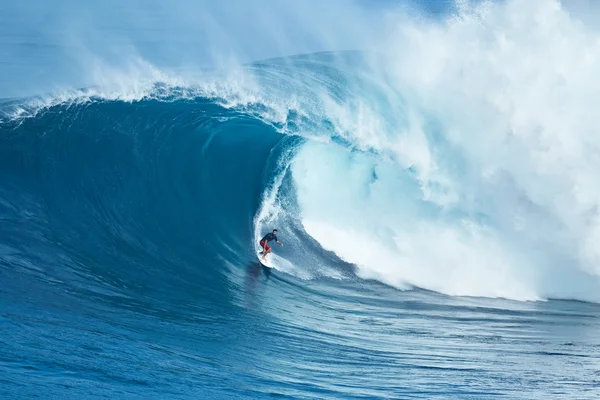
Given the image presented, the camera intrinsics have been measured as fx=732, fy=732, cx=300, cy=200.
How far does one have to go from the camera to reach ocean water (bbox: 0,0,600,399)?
296 inches

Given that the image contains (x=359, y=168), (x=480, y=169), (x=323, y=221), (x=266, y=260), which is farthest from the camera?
(x=359, y=168)

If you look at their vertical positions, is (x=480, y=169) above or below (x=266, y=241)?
above

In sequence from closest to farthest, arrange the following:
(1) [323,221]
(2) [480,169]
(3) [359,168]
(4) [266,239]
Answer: (4) [266,239], (1) [323,221], (2) [480,169], (3) [359,168]

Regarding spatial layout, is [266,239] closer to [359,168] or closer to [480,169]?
[359,168]

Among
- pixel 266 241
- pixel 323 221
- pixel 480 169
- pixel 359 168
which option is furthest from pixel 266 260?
pixel 480 169

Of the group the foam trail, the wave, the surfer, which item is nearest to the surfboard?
the surfer

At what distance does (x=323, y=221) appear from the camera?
45.4 ft

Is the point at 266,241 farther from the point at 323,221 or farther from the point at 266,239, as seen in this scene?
the point at 323,221

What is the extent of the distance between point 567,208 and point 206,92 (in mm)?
7699

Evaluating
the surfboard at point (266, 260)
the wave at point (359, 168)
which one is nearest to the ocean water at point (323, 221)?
the wave at point (359, 168)

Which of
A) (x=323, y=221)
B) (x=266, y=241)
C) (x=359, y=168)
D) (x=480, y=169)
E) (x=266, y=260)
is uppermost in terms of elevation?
(x=480, y=169)

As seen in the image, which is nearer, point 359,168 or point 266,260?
point 266,260

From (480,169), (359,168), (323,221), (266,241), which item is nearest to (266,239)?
(266,241)

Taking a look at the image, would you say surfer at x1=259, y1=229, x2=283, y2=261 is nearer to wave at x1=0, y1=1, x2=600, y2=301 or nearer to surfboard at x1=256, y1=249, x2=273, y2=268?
surfboard at x1=256, y1=249, x2=273, y2=268
